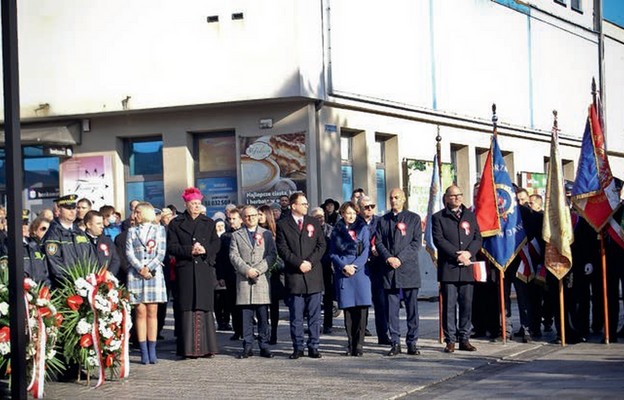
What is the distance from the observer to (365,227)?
15.2 m

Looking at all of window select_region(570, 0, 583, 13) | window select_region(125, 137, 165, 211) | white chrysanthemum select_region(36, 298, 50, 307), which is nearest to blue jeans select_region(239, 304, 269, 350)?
white chrysanthemum select_region(36, 298, 50, 307)

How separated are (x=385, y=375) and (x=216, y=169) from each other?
45.2ft

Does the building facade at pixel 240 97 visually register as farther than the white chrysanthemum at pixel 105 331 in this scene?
Yes

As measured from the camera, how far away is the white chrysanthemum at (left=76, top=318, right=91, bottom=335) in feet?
41.0

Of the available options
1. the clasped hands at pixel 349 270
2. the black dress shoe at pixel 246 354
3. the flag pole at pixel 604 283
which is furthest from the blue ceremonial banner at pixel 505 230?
the black dress shoe at pixel 246 354

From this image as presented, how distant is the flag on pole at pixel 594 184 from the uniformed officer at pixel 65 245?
660 cm

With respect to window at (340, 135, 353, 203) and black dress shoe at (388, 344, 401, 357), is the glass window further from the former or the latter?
black dress shoe at (388, 344, 401, 357)

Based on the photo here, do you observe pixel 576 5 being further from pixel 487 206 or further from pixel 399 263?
pixel 399 263

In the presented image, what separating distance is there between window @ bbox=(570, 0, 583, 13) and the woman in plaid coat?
27218 mm

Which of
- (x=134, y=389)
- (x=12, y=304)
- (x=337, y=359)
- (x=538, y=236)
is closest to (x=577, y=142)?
(x=538, y=236)

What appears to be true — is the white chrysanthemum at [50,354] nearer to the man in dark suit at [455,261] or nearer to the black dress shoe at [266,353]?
the black dress shoe at [266,353]

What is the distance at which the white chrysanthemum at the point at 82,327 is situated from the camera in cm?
1249

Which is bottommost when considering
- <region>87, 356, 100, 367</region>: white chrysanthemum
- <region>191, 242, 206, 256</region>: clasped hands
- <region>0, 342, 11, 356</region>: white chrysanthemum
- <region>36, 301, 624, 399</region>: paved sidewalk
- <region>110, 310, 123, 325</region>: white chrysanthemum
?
<region>36, 301, 624, 399</region>: paved sidewalk

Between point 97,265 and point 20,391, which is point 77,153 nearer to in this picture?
point 97,265
